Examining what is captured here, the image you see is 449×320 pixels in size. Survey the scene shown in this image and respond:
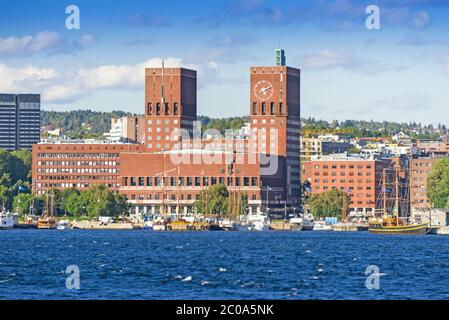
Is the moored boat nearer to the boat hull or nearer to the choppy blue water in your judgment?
the boat hull

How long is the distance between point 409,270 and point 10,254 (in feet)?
121

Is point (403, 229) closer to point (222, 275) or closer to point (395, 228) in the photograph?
point (395, 228)

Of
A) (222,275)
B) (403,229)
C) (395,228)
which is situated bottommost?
(222,275)

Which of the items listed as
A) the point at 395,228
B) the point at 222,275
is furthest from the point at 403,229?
the point at 222,275

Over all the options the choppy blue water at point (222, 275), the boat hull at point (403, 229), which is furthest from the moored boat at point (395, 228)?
the choppy blue water at point (222, 275)

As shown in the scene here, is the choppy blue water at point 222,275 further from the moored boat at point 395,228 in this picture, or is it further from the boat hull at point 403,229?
the moored boat at point 395,228

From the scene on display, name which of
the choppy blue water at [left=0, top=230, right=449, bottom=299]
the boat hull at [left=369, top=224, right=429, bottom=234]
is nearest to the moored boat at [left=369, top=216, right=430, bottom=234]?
the boat hull at [left=369, top=224, right=429, bottom=234]

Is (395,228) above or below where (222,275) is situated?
above

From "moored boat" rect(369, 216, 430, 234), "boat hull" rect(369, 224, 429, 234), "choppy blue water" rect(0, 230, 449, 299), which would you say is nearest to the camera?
"choppy blue water" rect(0, 230, 449, 299)

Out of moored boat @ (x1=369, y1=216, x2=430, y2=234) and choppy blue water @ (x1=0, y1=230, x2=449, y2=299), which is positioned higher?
moored boat @ (x1=369, y1=216, x2=430, y2=234)

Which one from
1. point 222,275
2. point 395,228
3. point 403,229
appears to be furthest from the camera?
point 395,228

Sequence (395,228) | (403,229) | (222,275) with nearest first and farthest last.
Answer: (222,275) < (403,229) < (395,228)
